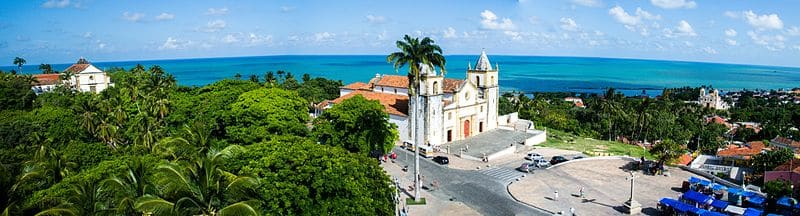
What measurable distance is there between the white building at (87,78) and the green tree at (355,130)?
4609 cm

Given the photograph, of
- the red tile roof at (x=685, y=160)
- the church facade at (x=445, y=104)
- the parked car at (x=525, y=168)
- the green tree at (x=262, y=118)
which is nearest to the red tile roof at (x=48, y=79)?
the church facade at (x=445, y=104)

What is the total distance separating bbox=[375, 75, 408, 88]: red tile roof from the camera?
5347cm

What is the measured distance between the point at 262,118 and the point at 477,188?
1460 cm

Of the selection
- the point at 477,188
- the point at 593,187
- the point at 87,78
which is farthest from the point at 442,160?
the point at 87,78

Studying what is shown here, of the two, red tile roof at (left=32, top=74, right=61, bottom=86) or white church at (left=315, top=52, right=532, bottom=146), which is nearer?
white church at (left=315, top=52, right=532, bottom=146)

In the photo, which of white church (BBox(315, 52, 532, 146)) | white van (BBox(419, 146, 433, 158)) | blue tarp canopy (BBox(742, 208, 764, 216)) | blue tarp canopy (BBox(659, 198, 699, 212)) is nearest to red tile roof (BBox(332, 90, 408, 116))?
white church (BBox(315, 52, 532, 146))

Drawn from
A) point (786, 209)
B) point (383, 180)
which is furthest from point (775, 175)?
point (383, 180)

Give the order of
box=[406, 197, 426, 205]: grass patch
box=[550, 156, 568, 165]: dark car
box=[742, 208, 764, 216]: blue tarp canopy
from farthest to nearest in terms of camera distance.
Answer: box=[550, 156, 568, 165]: dark car < box=[406, 197, 426, 205]: grass patch < box=[742, 208, 764, 216]: blue tarp canopy

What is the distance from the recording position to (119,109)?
38438 millimetres

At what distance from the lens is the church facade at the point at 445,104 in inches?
1746

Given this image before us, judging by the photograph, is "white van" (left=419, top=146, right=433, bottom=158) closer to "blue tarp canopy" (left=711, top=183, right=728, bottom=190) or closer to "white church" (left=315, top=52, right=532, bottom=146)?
"white church" (left=315, top=52, right=532, bottom=146)

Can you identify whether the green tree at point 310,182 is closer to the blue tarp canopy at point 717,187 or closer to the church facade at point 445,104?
the blue tarp canopy at point 717,187

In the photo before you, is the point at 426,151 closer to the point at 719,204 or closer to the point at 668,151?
the point at 668,151

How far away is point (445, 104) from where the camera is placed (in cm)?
4672
